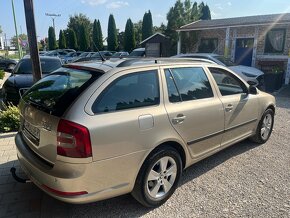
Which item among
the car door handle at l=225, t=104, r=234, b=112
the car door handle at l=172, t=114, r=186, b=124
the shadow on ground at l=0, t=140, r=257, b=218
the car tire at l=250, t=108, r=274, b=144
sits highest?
the car door handle at l=172, t=114, r=186, b=124

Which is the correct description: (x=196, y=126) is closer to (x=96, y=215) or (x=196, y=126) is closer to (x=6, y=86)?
(x=96, y=215)

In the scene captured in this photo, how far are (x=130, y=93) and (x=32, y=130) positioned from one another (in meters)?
1.09

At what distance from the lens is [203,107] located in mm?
3316

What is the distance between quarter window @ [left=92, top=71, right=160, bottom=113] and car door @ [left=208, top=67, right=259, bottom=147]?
1217 mm

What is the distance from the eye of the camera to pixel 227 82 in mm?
4191

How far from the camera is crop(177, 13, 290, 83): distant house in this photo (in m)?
14.4

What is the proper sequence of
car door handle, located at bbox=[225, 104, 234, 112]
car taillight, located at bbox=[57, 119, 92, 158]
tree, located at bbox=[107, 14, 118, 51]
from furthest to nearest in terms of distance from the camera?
1. tree, located at bbox=[107, 14, 118, 51]
2. car door handle, located at bbox=[225, 104, 234, 112]
3. car taillight, located at bbox=[57, 119, 92, 158]

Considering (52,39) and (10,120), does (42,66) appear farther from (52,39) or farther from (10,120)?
(52,39)

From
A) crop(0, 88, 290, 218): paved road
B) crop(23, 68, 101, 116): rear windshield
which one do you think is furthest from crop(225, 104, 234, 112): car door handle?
crop(23, 68, 101, 116): rear windshield

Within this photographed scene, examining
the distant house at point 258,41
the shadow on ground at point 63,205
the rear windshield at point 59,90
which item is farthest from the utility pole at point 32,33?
the distant house at point 258,41

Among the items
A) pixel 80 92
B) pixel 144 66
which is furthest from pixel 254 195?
pixel 80 92

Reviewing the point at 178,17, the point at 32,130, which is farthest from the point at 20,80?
the point at 178,17

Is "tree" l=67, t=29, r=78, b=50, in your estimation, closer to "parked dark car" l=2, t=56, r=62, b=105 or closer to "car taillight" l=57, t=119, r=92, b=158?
"parked dark car" l=2, t=56, r=62, b=105

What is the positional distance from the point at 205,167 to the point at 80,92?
2.32m
